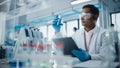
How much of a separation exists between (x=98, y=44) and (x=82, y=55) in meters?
0.21

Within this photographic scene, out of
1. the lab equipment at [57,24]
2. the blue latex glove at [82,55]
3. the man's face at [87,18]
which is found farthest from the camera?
the lab equipment at [57,24]

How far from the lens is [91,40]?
54.0 inches

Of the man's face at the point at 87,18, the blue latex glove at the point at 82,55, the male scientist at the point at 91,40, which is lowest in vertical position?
the blue latex glove at the point at 82,55

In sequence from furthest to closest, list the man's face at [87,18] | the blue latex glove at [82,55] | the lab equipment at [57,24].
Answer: the lab equipment at [57,24] < the man's face at [87,18] < the blue latex glove at [82,55]

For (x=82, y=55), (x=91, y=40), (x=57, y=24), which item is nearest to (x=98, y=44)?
(x=91, y=40)

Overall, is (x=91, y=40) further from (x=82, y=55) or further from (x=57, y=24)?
(x=57, y=24)

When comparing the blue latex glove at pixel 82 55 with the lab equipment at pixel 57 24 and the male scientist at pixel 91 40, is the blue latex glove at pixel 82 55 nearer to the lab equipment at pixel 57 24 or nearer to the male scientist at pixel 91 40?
the male scientist at pixel 91 40

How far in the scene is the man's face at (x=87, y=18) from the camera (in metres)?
1.36

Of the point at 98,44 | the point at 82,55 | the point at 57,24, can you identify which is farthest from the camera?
the point at 57,24

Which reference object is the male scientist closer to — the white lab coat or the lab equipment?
the white lab coat

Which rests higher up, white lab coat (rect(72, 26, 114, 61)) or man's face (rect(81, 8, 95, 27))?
man's face (rect(81, 8, 95, 27))

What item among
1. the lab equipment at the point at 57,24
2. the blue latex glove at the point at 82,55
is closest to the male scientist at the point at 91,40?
the blue latex glove at the point at 82,55

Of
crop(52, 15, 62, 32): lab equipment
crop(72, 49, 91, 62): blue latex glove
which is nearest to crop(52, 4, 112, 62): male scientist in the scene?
crop(72, 49, 91, 62): blue latex glove

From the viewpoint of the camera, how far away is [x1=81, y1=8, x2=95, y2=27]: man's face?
4.47 feet
